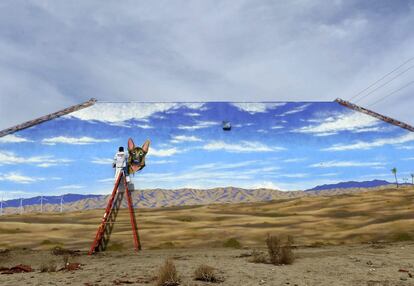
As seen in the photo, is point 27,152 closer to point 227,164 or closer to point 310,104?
point 227,164

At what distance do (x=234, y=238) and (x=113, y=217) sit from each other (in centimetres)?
575

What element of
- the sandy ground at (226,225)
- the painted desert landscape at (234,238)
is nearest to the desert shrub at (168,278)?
the painted desert landscape at (234,238)

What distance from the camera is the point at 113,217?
18453 millimetres

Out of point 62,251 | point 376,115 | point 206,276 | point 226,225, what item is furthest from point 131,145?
point 376,115

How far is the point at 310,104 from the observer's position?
23.6 metres

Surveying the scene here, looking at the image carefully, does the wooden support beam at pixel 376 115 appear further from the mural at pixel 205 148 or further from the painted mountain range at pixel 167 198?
the painted mountain range at pixel 167 198

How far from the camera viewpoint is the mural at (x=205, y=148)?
65.9ft

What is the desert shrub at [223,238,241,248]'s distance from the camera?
1795 cm

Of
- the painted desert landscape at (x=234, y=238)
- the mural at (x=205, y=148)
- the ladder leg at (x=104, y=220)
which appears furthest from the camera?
the mural at (x=205, y=148)

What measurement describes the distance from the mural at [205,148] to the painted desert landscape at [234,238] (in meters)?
1.39

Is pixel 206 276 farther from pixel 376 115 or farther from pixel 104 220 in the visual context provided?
pixel 376 115

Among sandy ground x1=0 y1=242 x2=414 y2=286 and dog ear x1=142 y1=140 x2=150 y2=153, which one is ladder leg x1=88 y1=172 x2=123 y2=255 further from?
sandy ground x1=0 y1=242 x2=414 y2=286

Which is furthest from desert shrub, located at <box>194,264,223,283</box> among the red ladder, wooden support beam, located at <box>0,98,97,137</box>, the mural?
wooden support beam, located at <box>0,98,97,137</box>

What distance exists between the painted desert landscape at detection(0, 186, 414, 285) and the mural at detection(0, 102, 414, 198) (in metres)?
1.39
